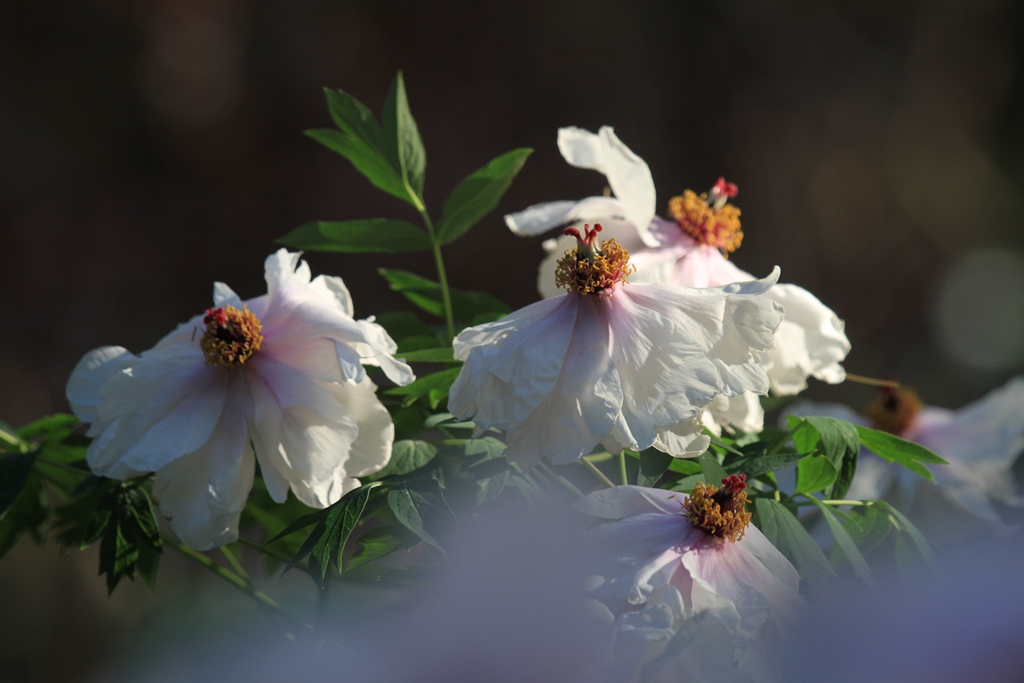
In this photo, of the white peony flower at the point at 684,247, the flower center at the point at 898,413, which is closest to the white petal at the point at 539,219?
the white peony flower at the point at 684,247

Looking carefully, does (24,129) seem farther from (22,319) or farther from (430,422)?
(430,422)

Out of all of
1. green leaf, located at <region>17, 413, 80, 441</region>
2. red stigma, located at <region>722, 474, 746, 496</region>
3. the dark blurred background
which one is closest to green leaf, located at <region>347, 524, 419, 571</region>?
red stigma, located at <region>722, 474, 746, 496</region>

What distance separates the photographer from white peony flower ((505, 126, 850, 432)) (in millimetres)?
374

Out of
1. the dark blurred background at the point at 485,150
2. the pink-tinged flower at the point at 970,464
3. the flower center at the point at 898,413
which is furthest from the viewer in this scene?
the dark blurred background at the point at 485,150

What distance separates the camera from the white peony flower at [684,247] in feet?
1.23

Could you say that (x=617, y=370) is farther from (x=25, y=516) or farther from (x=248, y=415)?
(x=25, y=516)

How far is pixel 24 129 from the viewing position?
4.89 ft

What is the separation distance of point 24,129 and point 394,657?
1.58 metres

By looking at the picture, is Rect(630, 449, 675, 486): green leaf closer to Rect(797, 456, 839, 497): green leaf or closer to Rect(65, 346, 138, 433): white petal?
Rect(797, 456, 839, 497): green leaf

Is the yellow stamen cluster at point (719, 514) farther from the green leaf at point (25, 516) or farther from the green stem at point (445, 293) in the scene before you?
the green leaf at point (25, 516)

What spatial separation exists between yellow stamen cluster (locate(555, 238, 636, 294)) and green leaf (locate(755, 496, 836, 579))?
0.33 ft

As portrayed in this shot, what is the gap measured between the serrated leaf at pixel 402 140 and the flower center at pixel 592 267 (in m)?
0.13

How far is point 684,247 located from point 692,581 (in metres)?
0.19

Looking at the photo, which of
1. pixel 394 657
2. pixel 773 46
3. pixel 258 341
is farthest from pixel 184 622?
pixel 773 46
